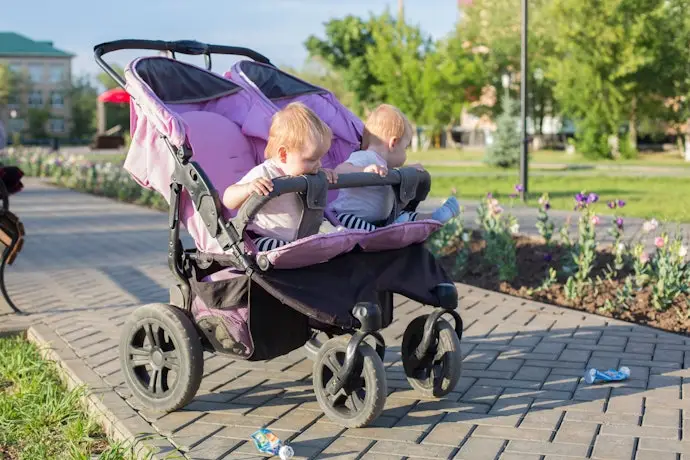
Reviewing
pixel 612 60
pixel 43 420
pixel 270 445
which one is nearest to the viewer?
pixel 270 445

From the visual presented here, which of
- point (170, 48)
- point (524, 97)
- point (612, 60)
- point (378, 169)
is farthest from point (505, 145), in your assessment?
point (378, 169)

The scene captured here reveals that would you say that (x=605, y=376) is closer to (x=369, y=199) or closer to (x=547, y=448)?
(x=547, y=448)

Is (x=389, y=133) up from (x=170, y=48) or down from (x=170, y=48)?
down

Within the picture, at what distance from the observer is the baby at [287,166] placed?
4.02 m

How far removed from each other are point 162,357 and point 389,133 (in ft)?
4.97

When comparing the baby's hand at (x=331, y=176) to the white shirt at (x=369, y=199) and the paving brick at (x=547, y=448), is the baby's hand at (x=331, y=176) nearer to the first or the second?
the white shirt at (x=369, y=199)

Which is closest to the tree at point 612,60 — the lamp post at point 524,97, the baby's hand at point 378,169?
the lamp post at point 524,97

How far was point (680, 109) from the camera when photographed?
3856cm

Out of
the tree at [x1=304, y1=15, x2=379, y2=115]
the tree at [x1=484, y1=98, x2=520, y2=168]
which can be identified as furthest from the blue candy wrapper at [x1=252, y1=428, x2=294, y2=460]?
the tree at [x1=304, y1=15, x2=379, y2=115]

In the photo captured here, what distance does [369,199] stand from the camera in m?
4.48

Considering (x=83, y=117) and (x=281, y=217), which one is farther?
(x=83, y=117)

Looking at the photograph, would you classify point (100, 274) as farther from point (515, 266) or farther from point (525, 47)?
point (525, 47)

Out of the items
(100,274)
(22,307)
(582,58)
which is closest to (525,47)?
(100,274)

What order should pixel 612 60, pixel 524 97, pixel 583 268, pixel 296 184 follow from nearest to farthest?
pixel 296 184 → pixel 583 268 → pixel 524 97 → pixel 612 60
